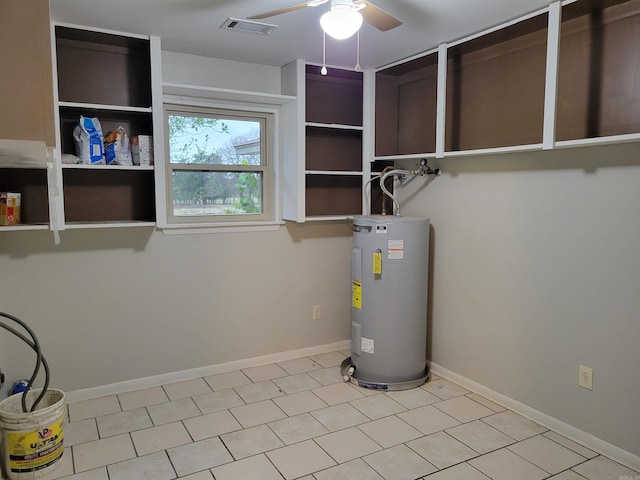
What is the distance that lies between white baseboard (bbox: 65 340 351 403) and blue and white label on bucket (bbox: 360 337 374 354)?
0.73 meters

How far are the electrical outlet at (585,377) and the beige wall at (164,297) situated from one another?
6.24 ft

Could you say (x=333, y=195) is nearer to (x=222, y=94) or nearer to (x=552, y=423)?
(x=222, y=94)

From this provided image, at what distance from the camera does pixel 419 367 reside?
3309 mm

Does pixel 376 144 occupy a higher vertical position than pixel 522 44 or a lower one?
lower

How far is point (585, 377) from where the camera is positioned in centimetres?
253

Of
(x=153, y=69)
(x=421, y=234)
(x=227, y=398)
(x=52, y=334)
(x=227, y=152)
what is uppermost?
(x=153, y=69)

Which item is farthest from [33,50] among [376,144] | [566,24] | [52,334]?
[376,144]

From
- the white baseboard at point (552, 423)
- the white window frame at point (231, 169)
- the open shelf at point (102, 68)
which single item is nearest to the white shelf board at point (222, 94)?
the white window frame at point (231, 169)

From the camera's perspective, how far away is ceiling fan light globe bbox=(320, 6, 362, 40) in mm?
1822

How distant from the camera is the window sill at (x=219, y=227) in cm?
325

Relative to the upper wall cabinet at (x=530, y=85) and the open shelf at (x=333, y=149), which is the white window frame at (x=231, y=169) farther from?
the upper wall cabinet at (x=530, y=85)

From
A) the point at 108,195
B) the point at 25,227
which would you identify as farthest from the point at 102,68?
the point at 25,227

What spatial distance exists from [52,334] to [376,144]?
8.70ft

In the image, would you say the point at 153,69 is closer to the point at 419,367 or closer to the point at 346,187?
the point at 346,187
